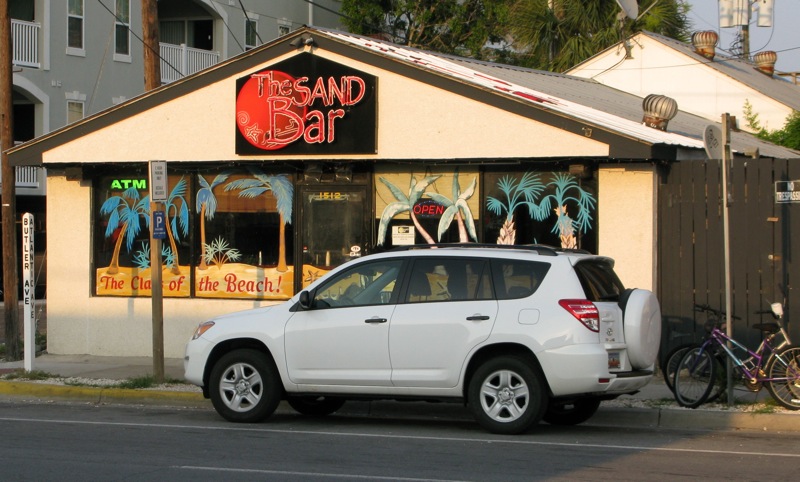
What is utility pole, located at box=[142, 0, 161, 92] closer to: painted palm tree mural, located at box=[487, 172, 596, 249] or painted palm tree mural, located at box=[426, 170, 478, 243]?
painted palm tree mural, located at box=[426, 170, 478, 243]

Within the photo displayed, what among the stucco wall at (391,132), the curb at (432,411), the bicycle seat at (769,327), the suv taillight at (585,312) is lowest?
the curb at (432,411)

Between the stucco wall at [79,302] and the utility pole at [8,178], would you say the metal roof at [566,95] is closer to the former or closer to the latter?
the stucco wall at [79,302]

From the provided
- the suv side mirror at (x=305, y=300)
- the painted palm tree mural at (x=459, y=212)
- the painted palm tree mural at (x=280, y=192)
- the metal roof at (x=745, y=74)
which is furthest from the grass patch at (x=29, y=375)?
the metal roof at (x=745, y=74)

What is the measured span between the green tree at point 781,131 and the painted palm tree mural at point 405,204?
1205cm

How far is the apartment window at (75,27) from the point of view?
110ft

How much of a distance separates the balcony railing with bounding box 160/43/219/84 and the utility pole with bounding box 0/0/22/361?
1743 cm

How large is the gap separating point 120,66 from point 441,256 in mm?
26735

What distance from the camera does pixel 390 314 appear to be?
10.8m

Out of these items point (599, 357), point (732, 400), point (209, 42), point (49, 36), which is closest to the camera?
point (599, 357)

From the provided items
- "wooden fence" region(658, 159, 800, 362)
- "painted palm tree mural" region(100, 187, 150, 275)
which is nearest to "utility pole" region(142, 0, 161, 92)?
"painted palm tree mural" region(100, 187, 150, 275)

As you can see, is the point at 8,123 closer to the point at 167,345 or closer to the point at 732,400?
the point at 167,345

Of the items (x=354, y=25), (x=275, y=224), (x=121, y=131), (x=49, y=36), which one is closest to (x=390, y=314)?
(x=275, y=224)

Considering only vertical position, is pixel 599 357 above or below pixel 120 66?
below

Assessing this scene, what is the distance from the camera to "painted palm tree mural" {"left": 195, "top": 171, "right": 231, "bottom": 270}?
55.4 ft
